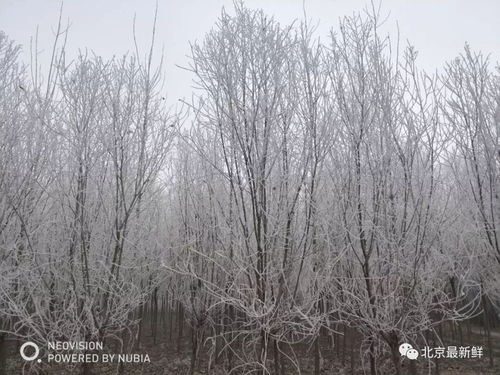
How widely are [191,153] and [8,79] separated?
2868 millimetres

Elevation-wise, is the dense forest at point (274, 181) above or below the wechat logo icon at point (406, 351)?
above

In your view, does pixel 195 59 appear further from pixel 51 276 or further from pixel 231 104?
pixel 51 276

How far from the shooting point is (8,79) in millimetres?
4789

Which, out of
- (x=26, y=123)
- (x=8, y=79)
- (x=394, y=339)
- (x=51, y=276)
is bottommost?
(x=394, y=339)

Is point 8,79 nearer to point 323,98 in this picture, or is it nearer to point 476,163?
point 323,98

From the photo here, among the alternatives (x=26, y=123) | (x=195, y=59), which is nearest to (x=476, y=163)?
(x=195, y=59)

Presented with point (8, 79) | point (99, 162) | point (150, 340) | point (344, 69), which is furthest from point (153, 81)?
point (150, 340)

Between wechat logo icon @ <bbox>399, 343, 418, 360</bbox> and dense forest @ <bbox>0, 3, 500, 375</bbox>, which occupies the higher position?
dense forest @ <bbox>0, 3, 500, 375</bbox>

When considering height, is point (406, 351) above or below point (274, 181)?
below

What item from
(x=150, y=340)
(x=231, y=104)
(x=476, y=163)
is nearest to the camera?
(x=231, y=104)

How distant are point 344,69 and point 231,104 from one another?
1.58 metres

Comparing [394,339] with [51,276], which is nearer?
[394,339]

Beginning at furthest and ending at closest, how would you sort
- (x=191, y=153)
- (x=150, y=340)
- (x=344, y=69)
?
(x=150, y=340), (x=191, y=153), (x=344, y=69)

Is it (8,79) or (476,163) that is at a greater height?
(8,79)
